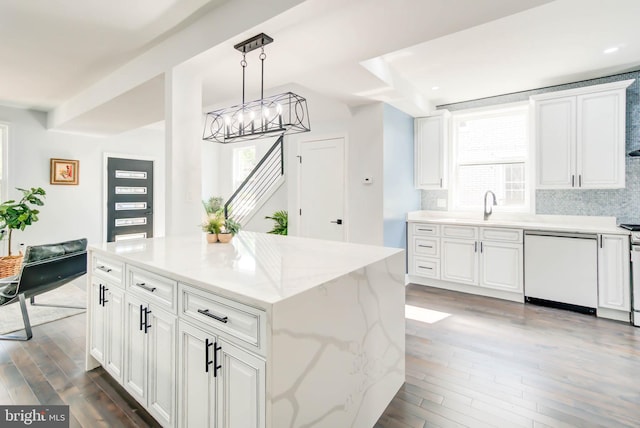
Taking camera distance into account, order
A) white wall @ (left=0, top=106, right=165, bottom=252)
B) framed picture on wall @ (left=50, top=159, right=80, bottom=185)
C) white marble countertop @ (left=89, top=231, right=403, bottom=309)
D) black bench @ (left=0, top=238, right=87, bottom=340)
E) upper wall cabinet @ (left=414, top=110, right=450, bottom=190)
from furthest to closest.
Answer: framed picture on wall @ (left=50, top=159, right=80, bottom=185) → white wall @ (left=0, top=106, right=165, bottom=252) → upper wall cabinet @ (left=414, top=110, right=450, bottom=190) → black bench @ (left=0, top=238, right=87, bottom=340) → white marble countertop @ (left=89, top=231, right=403, bottom=309)

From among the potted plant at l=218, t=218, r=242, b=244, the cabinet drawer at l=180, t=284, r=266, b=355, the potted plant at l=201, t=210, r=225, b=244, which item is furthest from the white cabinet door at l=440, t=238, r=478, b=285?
the cabinet drawer at l=180, t=284, r=266, b=355

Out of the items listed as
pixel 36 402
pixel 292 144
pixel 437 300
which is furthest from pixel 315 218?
pixel 36 402

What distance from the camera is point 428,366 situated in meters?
2.35

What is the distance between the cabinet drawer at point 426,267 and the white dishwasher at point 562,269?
103 centimetres

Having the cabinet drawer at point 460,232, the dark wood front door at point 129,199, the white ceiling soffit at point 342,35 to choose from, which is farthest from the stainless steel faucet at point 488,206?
the dark wood front door at point 129,199

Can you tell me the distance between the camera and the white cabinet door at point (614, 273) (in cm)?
316

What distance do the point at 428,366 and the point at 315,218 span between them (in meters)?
2.89

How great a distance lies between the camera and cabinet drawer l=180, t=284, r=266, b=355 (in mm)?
1146

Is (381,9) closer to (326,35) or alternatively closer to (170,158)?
(326,35)

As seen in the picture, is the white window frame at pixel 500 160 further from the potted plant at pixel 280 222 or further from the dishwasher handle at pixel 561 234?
the potted plant at pixel 280 222

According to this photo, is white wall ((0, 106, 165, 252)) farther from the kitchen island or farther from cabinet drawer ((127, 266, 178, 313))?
cabinet drawer ((127, 266, 178, 313))

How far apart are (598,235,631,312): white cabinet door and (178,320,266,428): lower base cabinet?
3.79 metres

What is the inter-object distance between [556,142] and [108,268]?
4669 mm

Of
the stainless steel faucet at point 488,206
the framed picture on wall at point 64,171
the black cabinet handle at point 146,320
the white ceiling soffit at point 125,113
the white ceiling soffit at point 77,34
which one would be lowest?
the black cabinet handle at point 146,320
